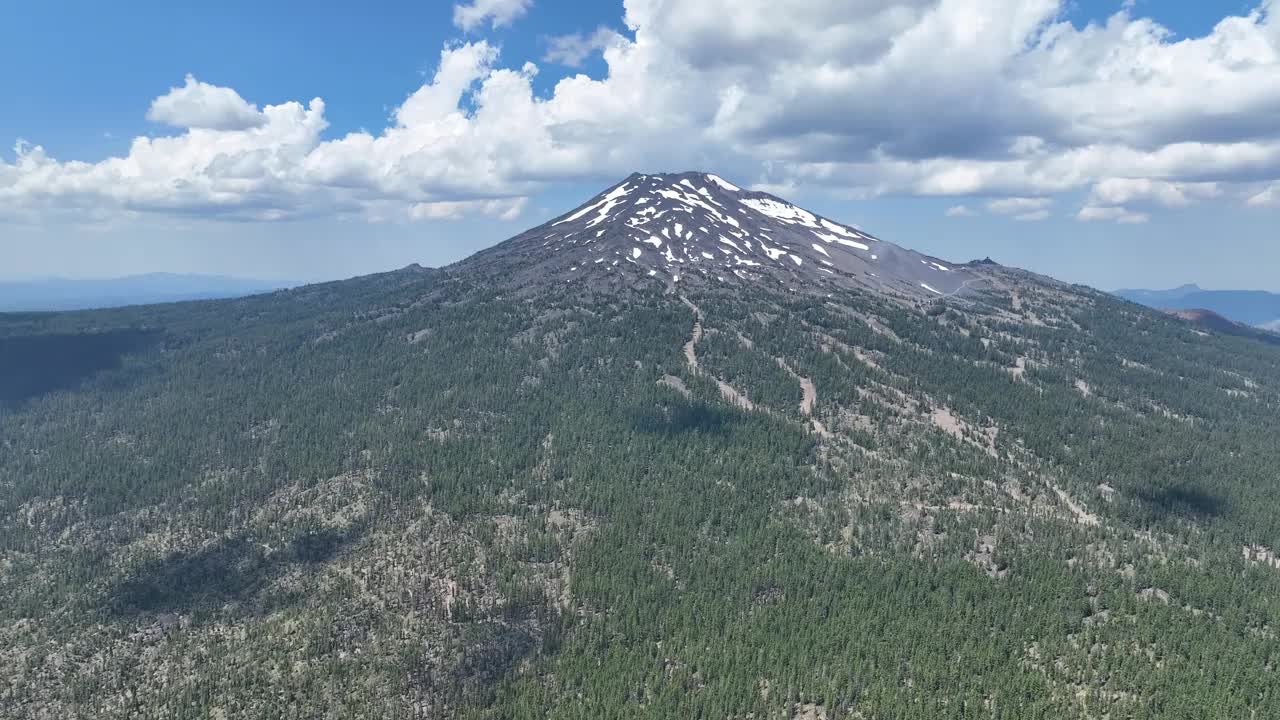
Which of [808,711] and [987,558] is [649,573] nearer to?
[808,711]

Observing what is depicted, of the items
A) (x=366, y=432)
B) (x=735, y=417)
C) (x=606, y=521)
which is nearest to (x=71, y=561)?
(x=366, y=432)

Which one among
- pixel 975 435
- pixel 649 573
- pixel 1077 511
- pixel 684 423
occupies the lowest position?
pixel 649 573

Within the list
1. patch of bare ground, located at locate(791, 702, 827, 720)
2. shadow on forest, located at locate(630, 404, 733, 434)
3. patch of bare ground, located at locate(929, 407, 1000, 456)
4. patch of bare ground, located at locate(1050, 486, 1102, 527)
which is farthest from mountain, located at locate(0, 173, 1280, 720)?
shadow on forest, located at locate(630, 404, 733, 434)

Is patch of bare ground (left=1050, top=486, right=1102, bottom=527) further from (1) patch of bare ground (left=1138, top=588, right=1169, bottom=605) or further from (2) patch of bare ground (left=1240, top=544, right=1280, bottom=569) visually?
(1) patch of bare ground (left=1138, top=588, right=1169, bottom=605)

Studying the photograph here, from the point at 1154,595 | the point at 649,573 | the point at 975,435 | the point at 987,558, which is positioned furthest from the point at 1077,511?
the point at 649,573

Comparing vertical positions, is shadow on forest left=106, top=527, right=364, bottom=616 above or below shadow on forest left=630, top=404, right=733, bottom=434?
below

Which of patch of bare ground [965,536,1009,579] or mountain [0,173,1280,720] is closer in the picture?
mountain [0,173,1280,720]

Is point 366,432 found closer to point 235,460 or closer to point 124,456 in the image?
point 235,460
